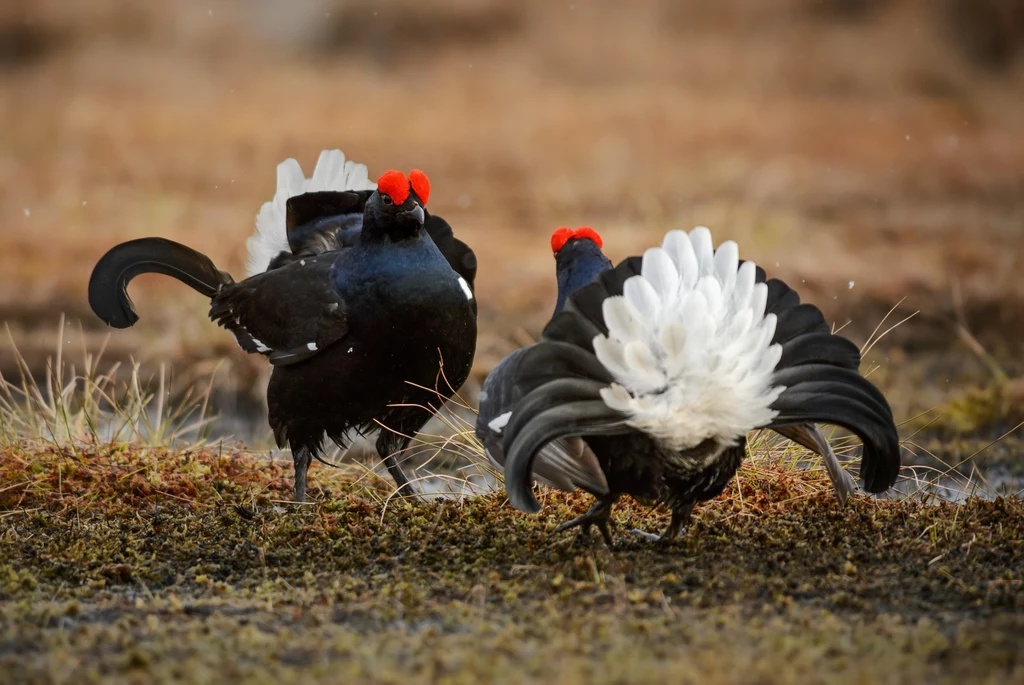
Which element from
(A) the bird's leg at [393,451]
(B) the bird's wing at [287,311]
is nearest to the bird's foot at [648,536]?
(A) the bird's leg at [393,451]

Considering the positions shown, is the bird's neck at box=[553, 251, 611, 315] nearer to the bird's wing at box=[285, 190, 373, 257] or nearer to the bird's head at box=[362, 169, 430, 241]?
the bird's head at box=[362, 169, 430, 241]

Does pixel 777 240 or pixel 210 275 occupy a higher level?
pixel 210 275

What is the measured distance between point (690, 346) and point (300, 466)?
2.02 metres

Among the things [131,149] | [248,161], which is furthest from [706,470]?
[131,149]

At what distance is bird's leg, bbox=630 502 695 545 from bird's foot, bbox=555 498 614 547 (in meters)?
0.14

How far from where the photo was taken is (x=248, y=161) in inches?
507

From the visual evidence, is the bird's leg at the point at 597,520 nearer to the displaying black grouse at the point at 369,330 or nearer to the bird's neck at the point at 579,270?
the bird's neck at the point at 579,270

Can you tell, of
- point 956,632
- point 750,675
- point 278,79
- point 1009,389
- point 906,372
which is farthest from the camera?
point 278,79

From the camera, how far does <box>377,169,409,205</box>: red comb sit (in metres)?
4.38

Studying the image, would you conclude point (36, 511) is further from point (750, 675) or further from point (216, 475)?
point (750, 675)

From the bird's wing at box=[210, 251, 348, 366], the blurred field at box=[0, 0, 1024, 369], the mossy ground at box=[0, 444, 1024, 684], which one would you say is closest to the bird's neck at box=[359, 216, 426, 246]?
the bird's wing at box=[210, 251, 348, 366]

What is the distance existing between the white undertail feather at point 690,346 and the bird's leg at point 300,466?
1.74 m

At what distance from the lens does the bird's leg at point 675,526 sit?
3.77 metres

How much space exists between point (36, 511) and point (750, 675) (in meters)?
2.83
